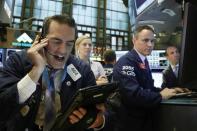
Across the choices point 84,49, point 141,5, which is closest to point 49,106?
point 84,49

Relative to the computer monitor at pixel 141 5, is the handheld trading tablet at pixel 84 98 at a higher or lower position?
lower

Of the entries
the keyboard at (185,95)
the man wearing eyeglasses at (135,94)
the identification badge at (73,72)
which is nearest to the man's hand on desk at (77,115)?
the identification badge at (73,72)

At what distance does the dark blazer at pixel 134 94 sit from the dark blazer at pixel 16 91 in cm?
28

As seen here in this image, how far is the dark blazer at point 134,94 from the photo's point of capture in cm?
163

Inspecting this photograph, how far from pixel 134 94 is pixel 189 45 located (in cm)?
46

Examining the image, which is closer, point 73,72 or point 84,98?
point 84,98

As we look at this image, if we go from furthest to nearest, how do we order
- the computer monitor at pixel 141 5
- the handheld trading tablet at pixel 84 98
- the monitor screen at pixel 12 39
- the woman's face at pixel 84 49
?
the monitor screen at pixel 12 39, the computer monitor at pixel 141 5, the woman's face at pixel 84 49, the handheld trading tablet at pixel 84 98

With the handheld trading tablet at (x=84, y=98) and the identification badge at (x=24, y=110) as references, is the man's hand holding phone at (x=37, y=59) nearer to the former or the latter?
the identification badge at (x=24, y=110)

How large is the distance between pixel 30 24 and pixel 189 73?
54.5 feet

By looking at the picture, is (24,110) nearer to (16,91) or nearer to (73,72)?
(16,91)

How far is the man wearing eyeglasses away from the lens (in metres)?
1.59

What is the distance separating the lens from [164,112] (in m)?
1.33

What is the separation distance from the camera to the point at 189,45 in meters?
1.34

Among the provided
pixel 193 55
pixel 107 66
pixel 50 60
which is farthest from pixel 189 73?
pixel 107 66
